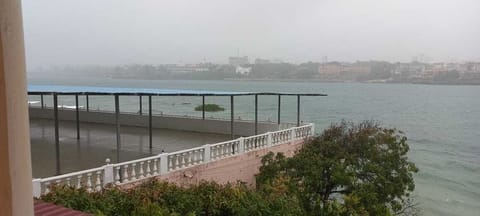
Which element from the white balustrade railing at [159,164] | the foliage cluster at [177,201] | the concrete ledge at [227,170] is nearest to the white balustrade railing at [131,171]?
the white balustrade railing at [159,164]

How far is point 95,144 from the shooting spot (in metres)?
15.5

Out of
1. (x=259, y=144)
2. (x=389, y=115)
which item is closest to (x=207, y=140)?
(x=259, y=144)

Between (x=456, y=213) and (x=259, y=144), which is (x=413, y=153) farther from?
(x=259, y=144)

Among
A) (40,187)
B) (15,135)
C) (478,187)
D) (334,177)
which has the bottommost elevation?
(478,187)

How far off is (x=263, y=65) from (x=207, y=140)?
229 ft

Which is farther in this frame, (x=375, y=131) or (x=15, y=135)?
(x=375, y=131)

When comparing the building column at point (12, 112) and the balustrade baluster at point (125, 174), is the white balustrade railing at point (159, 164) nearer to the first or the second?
the balustrade baluster at point (125, 174)

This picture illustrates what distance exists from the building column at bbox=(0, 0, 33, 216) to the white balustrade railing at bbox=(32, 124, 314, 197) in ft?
16.8

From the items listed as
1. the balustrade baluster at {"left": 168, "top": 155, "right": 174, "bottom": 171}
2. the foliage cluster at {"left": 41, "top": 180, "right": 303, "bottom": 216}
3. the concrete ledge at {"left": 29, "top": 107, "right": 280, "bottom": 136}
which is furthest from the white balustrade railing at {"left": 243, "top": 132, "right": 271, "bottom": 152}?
the foliage cluster at {"left": 41, "top": 180, "right": 303, "bottom": 216}

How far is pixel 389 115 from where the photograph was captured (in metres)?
65.9

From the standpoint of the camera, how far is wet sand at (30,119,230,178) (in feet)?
39.9

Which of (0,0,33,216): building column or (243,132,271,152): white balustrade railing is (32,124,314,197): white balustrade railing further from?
(0,0,33,216): building column

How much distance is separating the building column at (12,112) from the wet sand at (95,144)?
27.1 ft

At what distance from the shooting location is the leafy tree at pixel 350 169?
37.0 feet
